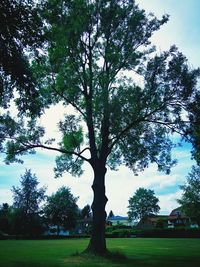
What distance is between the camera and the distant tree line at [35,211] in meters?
75.9

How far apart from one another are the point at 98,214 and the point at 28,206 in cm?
5982

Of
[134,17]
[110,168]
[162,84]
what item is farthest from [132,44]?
[110,168]

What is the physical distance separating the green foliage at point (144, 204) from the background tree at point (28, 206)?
58.6 metres

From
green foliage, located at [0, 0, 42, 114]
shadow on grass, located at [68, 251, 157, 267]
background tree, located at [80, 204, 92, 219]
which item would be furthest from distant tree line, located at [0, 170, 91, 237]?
background tree, located at [80, 204, 92, 219]

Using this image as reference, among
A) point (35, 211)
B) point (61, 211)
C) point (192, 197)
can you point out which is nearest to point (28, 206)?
point (35, 211)

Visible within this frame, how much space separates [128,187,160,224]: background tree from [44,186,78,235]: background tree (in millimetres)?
44137

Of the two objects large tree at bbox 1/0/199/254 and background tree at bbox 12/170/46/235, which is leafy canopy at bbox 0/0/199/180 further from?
background tree at bbox 12/170/46/235

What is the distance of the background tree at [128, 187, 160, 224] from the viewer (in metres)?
132

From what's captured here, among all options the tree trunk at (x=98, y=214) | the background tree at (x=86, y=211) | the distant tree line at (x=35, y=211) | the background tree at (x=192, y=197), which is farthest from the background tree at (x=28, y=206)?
the background tree at (x=86, y=211)

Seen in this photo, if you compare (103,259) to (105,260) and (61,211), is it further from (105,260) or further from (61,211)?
(61,211)

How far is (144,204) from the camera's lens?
133 meters

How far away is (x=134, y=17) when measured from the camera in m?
24.7

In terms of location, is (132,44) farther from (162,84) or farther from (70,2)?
(70,2)

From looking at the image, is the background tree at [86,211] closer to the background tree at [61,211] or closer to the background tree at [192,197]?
the background tree at [61,211]
